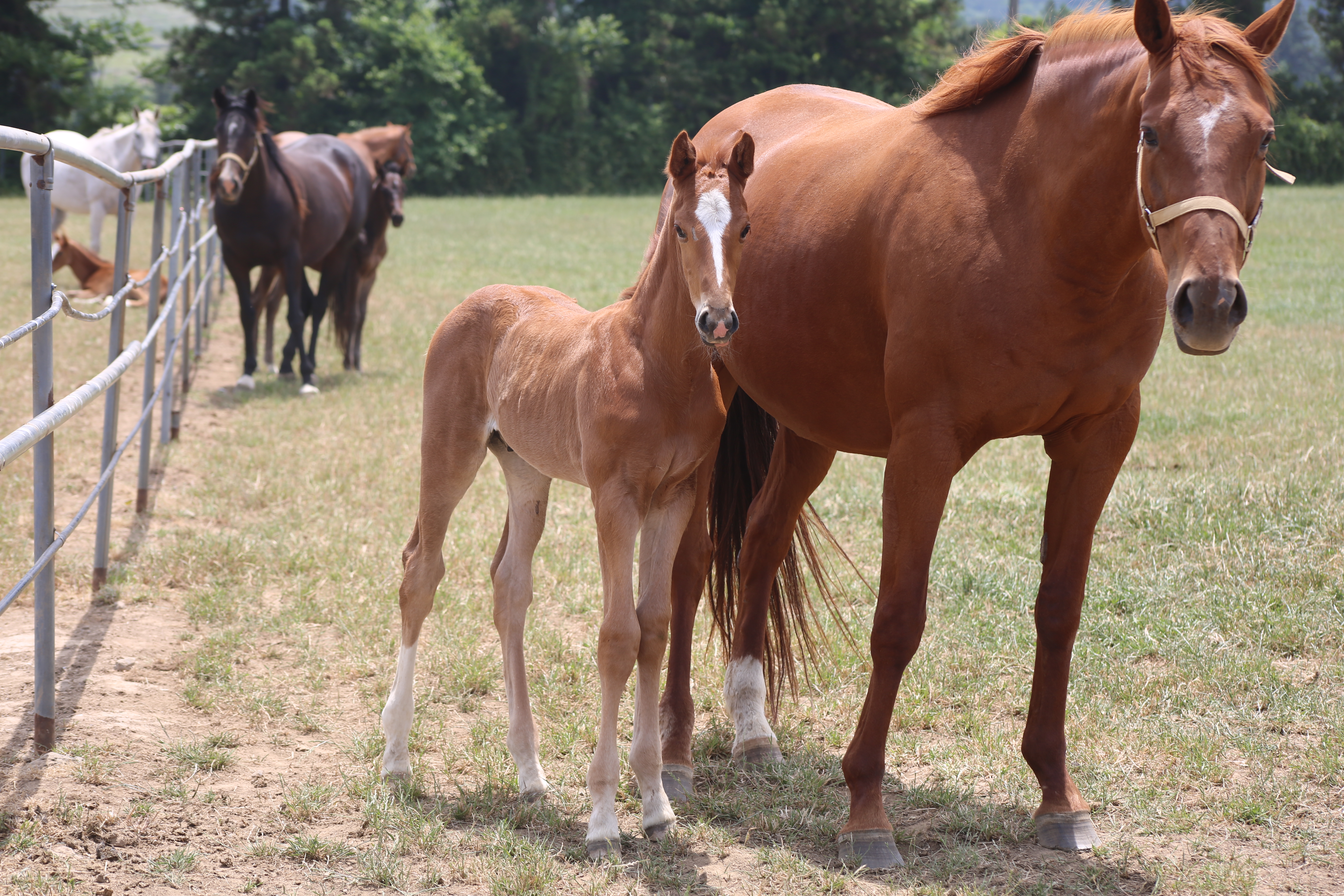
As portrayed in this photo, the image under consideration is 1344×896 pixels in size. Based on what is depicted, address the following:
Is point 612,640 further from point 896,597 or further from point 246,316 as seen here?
point 246,316

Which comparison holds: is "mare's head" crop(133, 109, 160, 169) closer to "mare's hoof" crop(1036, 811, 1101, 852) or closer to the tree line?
"mare's hoof" crop(1036, 811, 1101, 852)

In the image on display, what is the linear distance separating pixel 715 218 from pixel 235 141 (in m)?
7.08

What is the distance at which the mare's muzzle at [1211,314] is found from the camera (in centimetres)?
227

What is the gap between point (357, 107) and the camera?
34625 mm

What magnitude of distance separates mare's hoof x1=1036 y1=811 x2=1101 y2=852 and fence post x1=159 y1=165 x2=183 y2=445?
16.4 feet

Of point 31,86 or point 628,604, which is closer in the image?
point 628,604

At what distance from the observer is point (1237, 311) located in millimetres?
2279

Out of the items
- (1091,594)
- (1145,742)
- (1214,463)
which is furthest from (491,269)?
(1145,742)

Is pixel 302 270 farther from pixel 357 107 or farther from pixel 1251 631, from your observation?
pixel 357 107

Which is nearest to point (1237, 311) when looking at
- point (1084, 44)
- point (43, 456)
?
point (1084, 44)

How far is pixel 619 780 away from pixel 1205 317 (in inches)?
79.1

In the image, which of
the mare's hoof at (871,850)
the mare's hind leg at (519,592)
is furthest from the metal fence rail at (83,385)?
the mare's hoof at (871,850)

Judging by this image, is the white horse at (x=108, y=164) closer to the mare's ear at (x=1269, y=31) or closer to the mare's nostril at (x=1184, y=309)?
the mare's ear at (x=1269, y=31)

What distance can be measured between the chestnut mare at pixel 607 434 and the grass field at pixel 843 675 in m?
0.27
